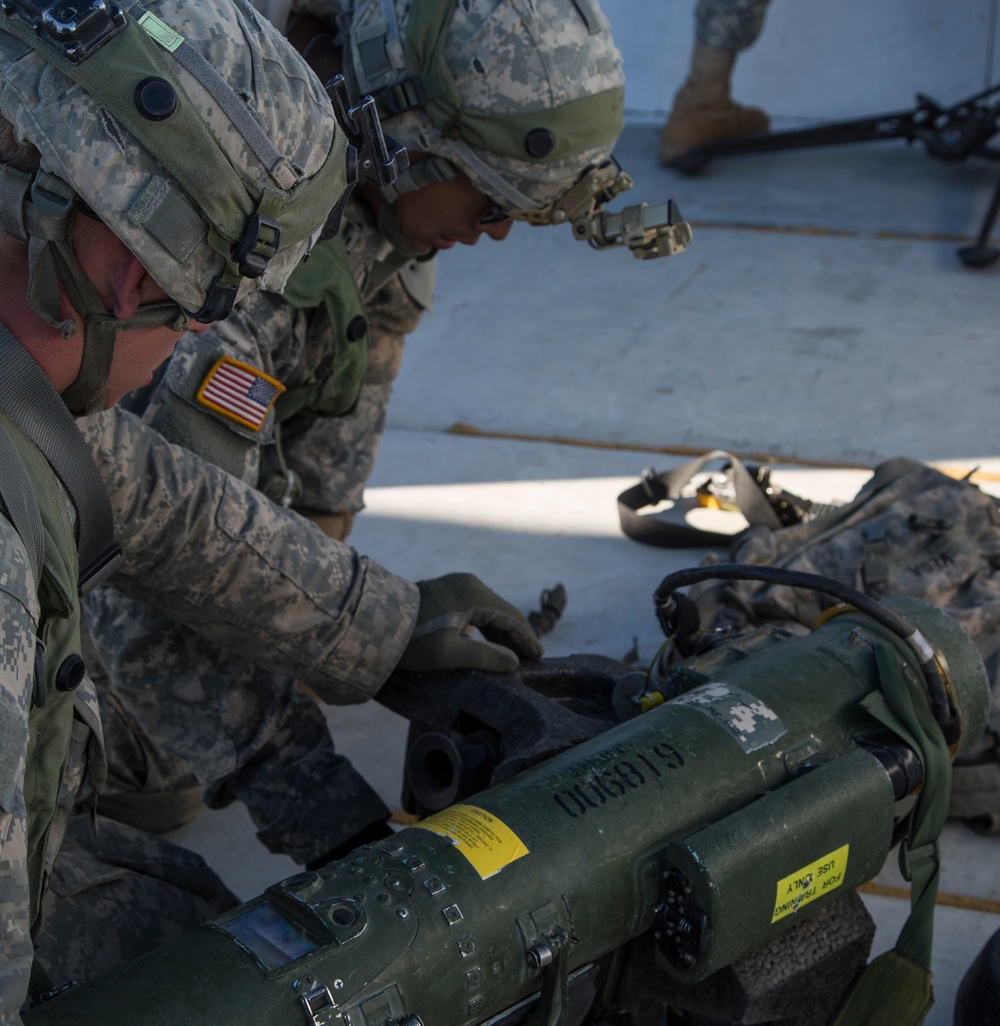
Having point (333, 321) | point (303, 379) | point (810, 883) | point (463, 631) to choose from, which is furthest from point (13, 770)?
point (303, 379)

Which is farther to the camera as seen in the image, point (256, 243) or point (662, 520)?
point (662, 520)

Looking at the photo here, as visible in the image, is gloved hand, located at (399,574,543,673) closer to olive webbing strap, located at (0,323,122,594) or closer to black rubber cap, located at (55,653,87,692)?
olive webbing strap, located at (0,323,122,594)

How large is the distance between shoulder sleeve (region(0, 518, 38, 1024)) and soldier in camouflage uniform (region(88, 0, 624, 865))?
1111mm

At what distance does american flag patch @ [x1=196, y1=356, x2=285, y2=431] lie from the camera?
7.44 feet

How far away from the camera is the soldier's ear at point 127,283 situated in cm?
137

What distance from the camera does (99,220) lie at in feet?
4.45

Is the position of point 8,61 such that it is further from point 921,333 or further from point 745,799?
point 921,333

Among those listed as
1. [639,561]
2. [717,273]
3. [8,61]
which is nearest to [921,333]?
[717,273]

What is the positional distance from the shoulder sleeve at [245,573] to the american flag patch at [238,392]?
10.5 inches

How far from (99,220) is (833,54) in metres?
6.67

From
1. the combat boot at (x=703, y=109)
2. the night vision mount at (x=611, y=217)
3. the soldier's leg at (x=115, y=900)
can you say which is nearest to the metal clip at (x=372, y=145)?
the night vision mount at (x=611, y=217)

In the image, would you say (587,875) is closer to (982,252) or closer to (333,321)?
(333,321)

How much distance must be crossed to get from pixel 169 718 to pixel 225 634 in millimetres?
309

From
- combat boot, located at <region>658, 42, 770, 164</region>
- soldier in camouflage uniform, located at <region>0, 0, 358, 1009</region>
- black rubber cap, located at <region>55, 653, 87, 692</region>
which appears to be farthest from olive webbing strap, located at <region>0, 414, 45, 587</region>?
combat boot, located at <region>658, 42, 770, 164</region>
